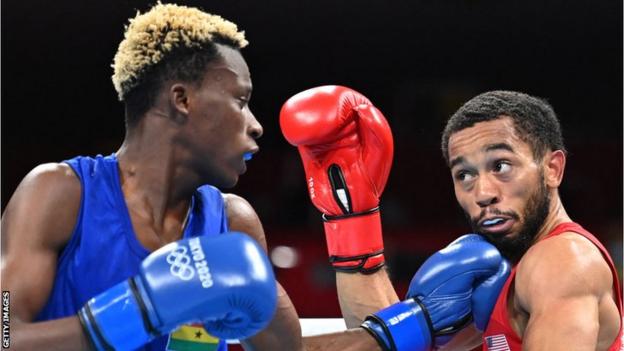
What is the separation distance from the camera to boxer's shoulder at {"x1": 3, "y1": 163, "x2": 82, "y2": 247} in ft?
5.58

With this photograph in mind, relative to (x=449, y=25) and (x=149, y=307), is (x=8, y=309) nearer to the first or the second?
(x=149, y=307)

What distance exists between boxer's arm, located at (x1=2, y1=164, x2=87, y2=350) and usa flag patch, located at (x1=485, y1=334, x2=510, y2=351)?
1.12 metres

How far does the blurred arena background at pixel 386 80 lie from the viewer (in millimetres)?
7109

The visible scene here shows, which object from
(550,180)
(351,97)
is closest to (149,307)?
(550,180)

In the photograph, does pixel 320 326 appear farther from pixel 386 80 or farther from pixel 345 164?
pixel 386 80

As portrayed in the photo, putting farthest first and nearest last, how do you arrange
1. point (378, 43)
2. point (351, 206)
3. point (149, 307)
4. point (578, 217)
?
1. point (378, 43)
2. point (578, 217)
3. point (351, 206)
4. point (149, 307)

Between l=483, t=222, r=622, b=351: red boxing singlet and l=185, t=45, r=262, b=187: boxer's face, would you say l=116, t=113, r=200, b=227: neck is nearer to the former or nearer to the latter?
l=185, t=45, r=262, b=187: boxer's face

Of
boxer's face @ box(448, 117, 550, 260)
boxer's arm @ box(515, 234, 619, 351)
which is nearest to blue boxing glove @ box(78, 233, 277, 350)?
boxer's arm @ box(515, 234, 619, 351)

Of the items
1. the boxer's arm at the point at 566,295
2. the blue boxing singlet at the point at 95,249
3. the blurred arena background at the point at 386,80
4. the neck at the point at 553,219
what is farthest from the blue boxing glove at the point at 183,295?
the blurred arena background at the point at 386,80

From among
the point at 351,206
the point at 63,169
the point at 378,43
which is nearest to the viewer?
the point at 63,169

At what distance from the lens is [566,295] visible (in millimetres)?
1853

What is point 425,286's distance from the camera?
7.54ft

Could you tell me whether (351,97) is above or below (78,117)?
above

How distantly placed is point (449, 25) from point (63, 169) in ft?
21.9
